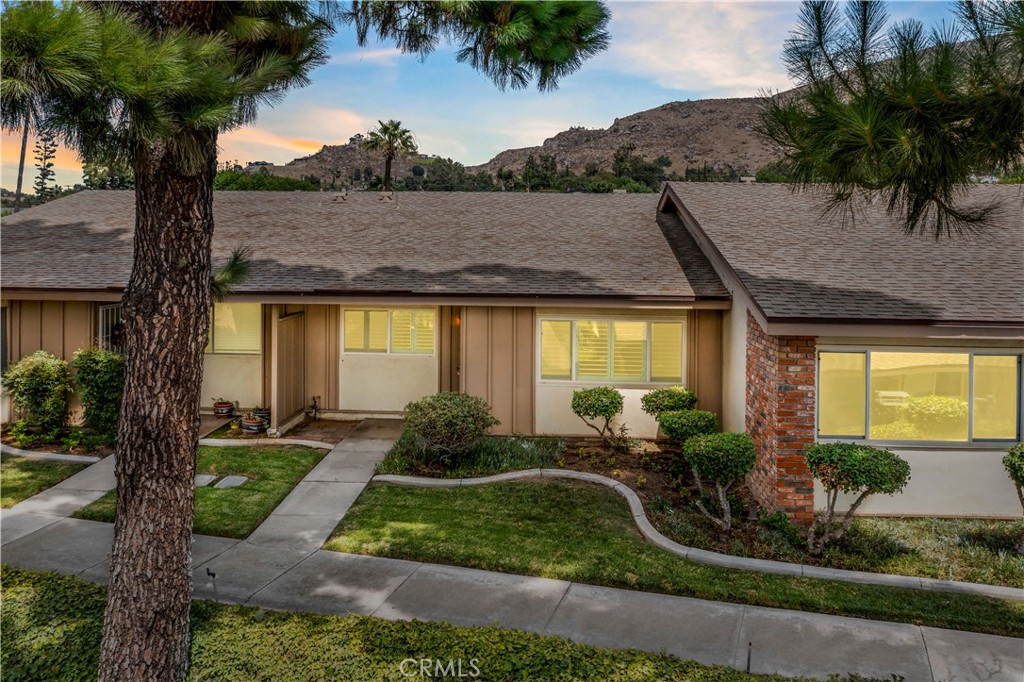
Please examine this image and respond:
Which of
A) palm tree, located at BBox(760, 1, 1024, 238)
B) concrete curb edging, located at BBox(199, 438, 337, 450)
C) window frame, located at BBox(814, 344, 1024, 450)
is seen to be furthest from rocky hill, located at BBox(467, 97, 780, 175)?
palm tree, located at BBox(760, 1, 1024, 238)

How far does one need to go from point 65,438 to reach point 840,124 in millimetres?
11199

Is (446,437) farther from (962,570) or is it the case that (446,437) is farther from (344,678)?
(962,570)

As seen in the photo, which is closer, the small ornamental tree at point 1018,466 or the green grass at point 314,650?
the green grass at point 314,650

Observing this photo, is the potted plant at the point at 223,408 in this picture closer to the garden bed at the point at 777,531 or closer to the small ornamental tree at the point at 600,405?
the garden bed at the point at 777,531

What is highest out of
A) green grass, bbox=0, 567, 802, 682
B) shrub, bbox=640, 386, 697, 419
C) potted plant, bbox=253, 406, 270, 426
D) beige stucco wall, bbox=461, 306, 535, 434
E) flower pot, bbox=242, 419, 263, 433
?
beige stucco wall, bbox=461, 306, 535, 434

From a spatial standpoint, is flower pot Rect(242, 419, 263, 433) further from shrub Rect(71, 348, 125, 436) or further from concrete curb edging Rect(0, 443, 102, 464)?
concrete curb edging Rect(0, 443, 102, 464)

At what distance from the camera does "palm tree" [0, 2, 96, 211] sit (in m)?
3.15

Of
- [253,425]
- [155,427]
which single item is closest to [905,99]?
[155,427]

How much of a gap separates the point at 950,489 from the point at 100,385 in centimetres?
1197

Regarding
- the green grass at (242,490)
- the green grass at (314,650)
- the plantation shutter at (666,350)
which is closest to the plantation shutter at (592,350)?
the plantation shutter at (666,350)

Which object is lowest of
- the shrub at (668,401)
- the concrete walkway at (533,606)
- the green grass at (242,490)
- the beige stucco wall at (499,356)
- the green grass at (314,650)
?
the concrete walkway at (533,606)

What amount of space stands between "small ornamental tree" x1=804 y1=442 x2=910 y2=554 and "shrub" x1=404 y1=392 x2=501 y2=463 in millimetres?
4259

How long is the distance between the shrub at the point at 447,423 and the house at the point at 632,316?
148cm

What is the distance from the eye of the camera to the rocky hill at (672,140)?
57.9 metres
